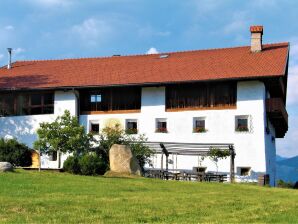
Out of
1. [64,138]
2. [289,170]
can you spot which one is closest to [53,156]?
[64,138]

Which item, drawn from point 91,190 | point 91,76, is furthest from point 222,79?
point 91,190

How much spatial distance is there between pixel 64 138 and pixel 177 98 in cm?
832

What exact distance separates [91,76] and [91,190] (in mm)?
24415

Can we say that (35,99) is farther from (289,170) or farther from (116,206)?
(289,170)

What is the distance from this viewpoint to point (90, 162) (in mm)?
30891

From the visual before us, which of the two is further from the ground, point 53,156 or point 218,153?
point 218,153

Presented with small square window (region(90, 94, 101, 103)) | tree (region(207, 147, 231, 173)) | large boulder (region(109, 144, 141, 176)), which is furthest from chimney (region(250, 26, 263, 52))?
large boulder (region(109, 144, 141, 176))

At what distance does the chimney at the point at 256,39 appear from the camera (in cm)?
4162

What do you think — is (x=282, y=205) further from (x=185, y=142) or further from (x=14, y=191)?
(x=185, y=142)

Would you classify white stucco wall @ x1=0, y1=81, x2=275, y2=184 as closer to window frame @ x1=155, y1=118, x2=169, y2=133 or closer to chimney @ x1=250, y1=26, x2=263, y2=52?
window frame @ x1=155, y1=118, x2=169, y2=133

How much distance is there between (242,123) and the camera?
1517 inches

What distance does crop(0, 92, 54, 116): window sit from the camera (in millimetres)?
43406

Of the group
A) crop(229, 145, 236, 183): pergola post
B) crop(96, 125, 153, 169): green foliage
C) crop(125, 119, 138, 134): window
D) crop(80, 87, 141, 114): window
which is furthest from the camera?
crop(80, 87, 141, 114): window

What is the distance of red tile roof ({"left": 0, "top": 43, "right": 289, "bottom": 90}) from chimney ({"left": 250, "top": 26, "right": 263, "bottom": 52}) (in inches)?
18.1
